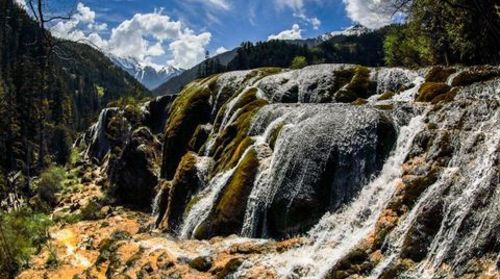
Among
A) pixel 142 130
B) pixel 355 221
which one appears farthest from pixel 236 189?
pixel 142 130

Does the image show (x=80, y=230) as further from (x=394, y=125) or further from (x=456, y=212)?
(x=456, y=212)

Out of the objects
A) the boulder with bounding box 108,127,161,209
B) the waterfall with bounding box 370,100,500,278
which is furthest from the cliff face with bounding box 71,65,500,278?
the boulder with bounding box 108,127,161,209

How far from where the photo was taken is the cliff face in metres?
16.7

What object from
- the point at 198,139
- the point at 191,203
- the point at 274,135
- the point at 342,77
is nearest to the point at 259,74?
the point at 198,139

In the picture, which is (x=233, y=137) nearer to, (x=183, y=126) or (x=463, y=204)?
(x=183, y=126)

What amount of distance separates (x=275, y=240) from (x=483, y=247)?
437 inches

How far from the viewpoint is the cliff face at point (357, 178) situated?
1669 centimetres

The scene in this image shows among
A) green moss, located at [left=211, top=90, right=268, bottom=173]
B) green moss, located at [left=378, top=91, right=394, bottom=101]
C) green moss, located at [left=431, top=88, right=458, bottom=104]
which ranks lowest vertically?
green moss, located at [left=211, top=90, right=268, bottom=173]

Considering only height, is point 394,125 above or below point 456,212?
above

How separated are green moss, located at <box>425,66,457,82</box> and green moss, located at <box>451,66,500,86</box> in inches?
108

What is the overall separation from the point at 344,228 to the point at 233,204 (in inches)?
314

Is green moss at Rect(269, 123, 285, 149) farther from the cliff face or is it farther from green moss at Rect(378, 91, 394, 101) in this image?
green moss at Rect(378, 91, 394, 101)

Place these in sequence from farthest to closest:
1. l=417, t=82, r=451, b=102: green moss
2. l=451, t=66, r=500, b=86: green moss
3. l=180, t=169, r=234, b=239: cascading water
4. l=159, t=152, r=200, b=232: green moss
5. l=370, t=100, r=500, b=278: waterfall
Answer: l=159, t=152, r=200, b=232: green moss, l=180, t=169, r=234, b=239: cascading water, l=451, t=66, r=500, b=86: green moss, l=417, t=82, r=451, b=102: green moss, l=370, t=100, r=500, b=278: waterfall

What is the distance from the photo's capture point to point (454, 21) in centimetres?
3819
